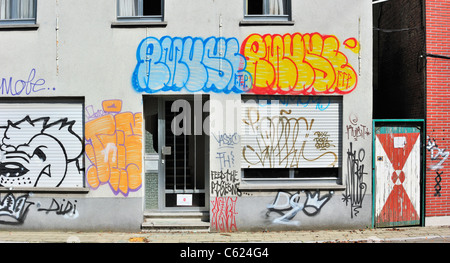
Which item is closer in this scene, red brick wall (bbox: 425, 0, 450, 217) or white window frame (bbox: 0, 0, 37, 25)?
white window frame (bbox: 0, 0, 37, 25)

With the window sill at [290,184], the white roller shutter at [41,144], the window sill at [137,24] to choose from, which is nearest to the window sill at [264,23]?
the window sill at [137,24]

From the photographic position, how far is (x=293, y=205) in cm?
700

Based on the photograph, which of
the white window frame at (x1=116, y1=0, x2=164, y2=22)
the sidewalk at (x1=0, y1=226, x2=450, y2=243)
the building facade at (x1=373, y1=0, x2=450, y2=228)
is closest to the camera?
the sidewalk at (x1=0, y1=226, x2=450, y2=243)

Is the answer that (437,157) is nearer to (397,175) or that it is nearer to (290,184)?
(397,175)

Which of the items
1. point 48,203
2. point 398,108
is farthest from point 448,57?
point 48,203

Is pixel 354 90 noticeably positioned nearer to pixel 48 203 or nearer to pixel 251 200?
pixel 251 200

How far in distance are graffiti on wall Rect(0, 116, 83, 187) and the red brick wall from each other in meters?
7.08

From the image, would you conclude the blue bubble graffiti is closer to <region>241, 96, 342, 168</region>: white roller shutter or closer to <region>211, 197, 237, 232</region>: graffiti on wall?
<region>241, 96, 342, 168</region>: white roller shutter

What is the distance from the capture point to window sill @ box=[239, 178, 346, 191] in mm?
6977

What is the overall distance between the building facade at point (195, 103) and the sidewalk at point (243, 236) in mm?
189

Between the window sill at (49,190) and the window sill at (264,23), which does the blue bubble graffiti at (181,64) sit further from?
the window sill at (49,190)

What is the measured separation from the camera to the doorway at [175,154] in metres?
7.28

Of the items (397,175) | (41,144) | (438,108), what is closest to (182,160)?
(41,144)

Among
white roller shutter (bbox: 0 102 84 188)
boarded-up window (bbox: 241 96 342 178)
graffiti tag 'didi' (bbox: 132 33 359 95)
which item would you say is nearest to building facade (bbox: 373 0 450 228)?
graffiti tag 'didi' (bbox: 132 33 359 95)
